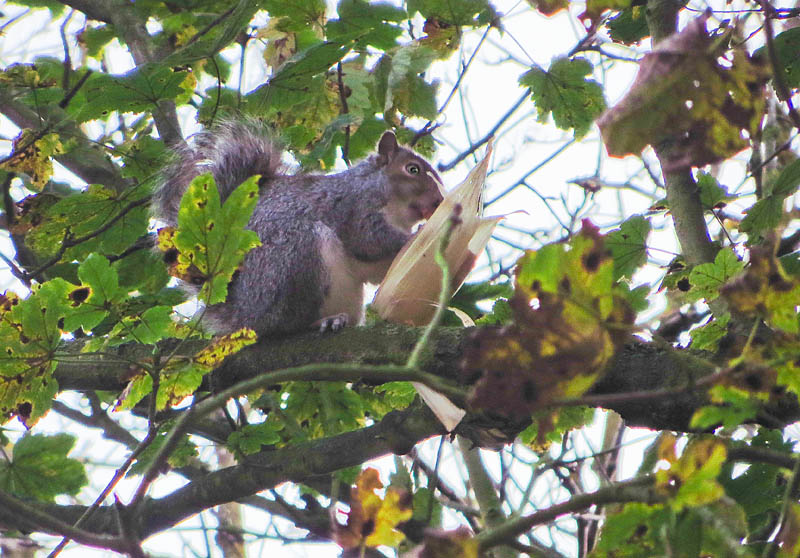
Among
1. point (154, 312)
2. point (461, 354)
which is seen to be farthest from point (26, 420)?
point (461, 354)

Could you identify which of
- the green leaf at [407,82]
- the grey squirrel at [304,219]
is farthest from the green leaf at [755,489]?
the green leaf at [407,82]

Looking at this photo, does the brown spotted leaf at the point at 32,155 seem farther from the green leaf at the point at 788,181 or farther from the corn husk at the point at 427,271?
the green leaf at the point at 788,181

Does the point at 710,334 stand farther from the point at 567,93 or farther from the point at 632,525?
the point at 567,93

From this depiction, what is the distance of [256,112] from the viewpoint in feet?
6.44

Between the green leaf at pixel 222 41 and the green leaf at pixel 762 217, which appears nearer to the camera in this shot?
the green leaf at pixel 762 217

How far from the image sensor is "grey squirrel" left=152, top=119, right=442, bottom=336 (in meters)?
1.96

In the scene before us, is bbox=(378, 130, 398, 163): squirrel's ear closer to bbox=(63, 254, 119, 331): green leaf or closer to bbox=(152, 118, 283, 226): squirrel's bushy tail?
bbox=(152, 118, 283, 226): squirrel's bushy tail

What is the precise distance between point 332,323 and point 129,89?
0.60 m

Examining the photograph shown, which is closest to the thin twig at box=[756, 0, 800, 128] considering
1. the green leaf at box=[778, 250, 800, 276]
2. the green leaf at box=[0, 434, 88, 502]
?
the green leaf at box=[778, 250, 800, 276]

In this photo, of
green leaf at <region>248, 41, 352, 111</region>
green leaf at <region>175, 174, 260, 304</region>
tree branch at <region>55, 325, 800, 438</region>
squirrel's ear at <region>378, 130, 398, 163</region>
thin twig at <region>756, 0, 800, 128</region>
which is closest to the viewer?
thin twig at <region>756, 0, 800, 128</region>

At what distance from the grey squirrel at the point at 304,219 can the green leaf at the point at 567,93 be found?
0.49 metres

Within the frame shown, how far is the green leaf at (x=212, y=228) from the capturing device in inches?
41.2

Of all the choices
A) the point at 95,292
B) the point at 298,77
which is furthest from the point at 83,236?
the point at 95,292

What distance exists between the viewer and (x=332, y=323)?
1793mm
